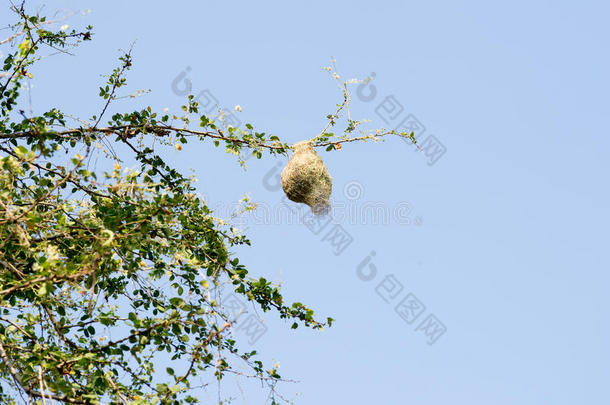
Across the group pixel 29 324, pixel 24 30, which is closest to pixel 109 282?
pixel 29 324

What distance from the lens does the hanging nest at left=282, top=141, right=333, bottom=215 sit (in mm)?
5840

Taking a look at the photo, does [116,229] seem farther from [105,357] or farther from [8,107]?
[8,107]

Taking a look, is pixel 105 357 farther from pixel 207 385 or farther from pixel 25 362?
pixel 207 385

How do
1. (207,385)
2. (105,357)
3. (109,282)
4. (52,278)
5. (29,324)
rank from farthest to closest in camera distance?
(109,282) < (29,324) < (105,357) < (207,385) < (52,278)

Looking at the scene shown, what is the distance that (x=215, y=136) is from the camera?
5.82m

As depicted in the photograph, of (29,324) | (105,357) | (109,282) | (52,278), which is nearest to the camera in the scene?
(52,278)

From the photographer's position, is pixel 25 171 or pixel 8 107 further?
pixel 8 107

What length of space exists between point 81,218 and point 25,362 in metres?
0.97

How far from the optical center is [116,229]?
426 cm

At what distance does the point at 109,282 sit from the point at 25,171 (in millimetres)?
1051

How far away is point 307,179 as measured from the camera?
19.2ft

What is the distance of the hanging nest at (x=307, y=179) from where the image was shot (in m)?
5.84

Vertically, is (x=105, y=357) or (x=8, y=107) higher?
(x=8, y=107)

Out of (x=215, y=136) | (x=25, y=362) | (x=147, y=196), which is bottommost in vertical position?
(x=25, y=362)
